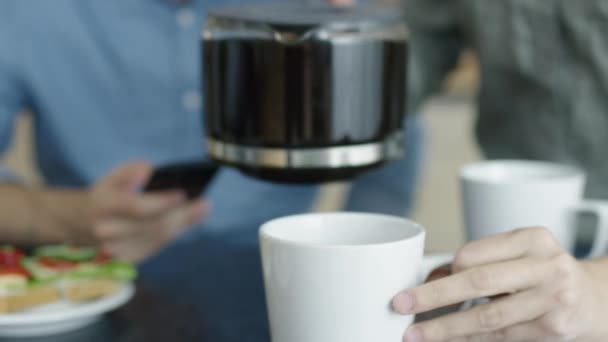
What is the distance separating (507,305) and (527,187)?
207 millimetres

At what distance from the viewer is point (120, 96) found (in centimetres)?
131

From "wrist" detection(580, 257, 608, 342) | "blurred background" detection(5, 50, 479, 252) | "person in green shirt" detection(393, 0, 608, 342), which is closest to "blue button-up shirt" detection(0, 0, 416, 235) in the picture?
"person in green shirt" detection(393, 0, 608, 342)

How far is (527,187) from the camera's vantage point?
2.31 feet

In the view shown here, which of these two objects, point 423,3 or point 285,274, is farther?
point 423,3

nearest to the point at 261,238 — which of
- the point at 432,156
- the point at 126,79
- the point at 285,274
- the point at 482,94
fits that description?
the point at 285,274

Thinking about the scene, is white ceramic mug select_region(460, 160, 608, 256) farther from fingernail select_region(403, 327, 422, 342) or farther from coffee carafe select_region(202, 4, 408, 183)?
fingernail select_region(403, 327, 422, 342)

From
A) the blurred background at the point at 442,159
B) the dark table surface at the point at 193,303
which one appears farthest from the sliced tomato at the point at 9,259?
the blurred background at the point at 442,159

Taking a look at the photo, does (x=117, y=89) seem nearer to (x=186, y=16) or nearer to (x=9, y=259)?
(x=186, y=16)

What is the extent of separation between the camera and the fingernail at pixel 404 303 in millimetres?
480

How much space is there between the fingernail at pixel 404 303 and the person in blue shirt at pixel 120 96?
73 cm

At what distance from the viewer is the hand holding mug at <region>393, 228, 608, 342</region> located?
50 cm

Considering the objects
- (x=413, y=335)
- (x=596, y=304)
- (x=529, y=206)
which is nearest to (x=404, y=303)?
(x=413, y=335)

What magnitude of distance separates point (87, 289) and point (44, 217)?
39cm

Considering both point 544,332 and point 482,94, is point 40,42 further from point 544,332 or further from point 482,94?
point 544,332
